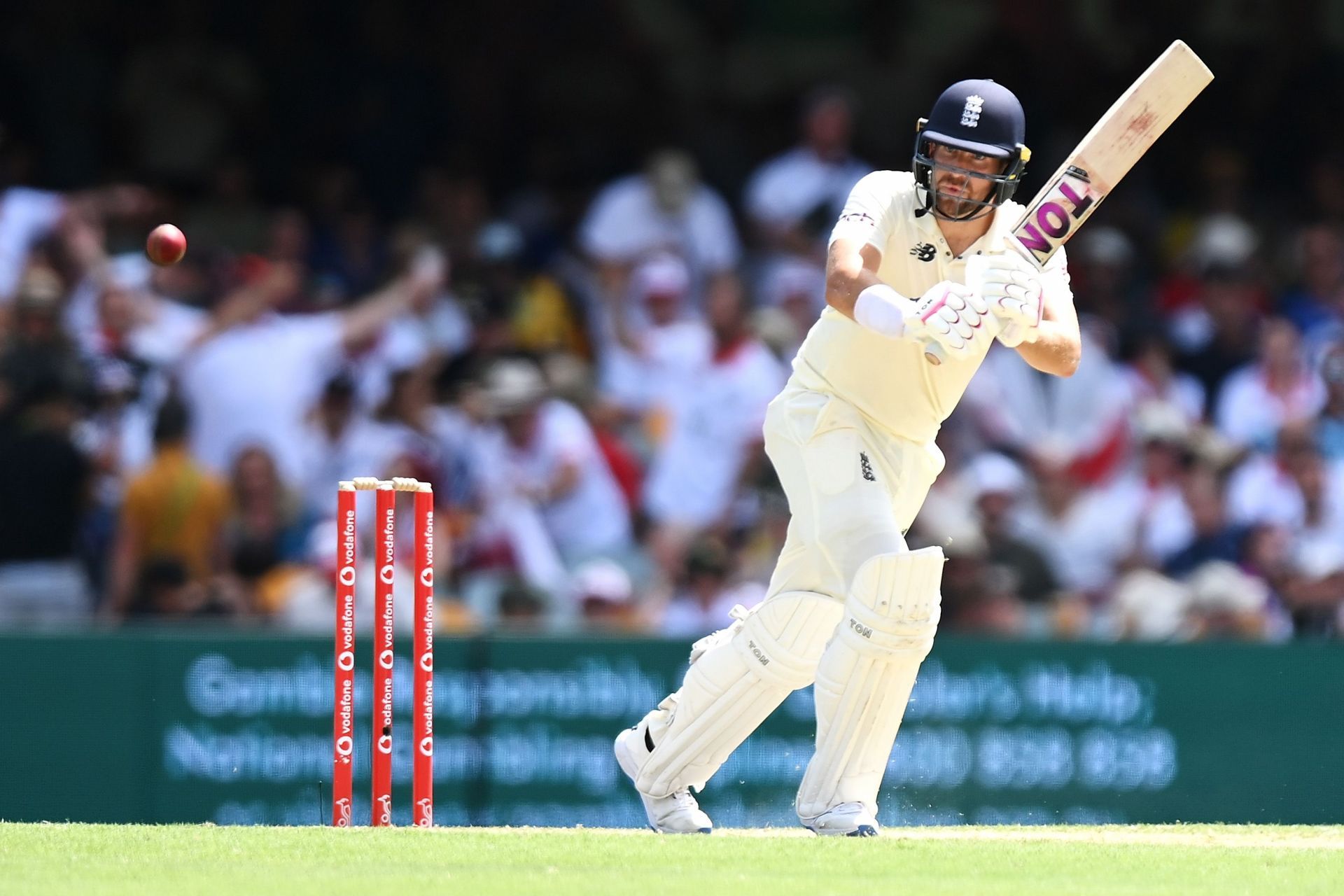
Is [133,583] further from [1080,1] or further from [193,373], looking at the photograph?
[1080,1]

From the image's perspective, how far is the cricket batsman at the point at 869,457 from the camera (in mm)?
4980

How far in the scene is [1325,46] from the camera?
39.0ft

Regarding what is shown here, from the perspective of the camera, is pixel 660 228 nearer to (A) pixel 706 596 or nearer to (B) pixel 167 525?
(A) pixel 706 596

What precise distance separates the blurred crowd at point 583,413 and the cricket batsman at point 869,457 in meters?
2.63

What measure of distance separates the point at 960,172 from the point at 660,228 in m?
5.21

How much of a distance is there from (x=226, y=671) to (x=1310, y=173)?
702 cm

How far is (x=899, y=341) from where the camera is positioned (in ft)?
17.2

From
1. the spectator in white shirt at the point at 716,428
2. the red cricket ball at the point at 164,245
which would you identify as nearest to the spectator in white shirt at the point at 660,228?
the spectator in white shirt at the point at 716,428

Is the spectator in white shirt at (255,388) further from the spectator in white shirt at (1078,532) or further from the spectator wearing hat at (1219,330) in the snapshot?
the spectator wearing hat at (1219,330)

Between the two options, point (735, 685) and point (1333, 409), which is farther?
point (1333, 409)

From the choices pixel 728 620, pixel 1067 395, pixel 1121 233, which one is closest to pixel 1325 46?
pixel 1121 233

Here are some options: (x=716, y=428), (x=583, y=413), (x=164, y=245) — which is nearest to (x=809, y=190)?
(x=716, y=428)

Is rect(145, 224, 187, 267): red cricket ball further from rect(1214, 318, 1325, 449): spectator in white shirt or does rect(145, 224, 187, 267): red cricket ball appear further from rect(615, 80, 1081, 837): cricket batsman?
rect(1214, 318, 1325, 449): spectator in white shirt

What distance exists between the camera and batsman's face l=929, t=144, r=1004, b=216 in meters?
5.16
